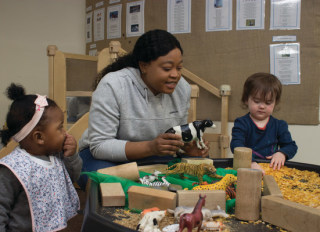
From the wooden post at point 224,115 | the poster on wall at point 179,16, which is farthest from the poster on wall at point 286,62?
the poster on wall at point 179,16

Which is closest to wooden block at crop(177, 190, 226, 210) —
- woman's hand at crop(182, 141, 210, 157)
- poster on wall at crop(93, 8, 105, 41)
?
woman's hand at crop(182, 141, 210, 157)

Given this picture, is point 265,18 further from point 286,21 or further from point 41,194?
point 41,194

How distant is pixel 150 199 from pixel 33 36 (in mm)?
3121

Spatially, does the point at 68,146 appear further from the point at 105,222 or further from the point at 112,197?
the point at 105,222

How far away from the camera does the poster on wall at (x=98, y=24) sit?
3293mm

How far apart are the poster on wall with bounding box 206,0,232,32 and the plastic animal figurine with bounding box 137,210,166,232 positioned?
2262 mm

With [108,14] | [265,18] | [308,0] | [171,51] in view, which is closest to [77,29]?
[108,14]

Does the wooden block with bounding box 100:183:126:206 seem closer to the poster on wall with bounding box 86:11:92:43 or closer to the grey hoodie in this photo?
the grey hoodie

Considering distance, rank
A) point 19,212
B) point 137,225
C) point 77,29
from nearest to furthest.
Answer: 1. point 137,225
2. point 19,212
3. point 77,29

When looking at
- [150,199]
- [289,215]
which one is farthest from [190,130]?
[289,215]

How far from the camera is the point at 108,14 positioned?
3.23 m

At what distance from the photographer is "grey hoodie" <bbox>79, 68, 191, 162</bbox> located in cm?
136

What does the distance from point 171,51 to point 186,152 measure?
403 millimetres

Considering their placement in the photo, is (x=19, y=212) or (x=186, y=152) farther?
(x=186, y=152)
